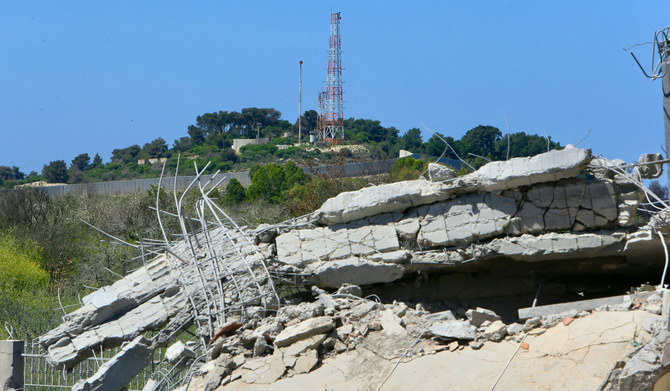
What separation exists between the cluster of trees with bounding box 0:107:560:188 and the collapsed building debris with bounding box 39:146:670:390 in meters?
20.4

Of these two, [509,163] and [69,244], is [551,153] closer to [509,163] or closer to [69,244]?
[509,163]

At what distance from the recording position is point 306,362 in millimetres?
7777

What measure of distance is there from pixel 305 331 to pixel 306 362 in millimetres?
413

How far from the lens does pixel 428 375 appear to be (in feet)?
23.4

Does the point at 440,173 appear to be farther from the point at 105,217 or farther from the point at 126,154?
the point at 126,154

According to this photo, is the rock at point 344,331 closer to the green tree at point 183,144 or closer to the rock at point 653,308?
the rock at point 653,308

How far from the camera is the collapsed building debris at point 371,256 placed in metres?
8.46

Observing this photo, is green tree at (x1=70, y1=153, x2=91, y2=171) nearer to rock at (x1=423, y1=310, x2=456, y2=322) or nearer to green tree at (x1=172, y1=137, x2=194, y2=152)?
green tree at (x1=172, y1=137, x2=194, y2=152)

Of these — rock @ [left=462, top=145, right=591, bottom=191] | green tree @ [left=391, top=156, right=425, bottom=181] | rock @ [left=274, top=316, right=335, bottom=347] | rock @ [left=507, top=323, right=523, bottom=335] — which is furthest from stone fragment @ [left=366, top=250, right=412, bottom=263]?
green tree @ [left=391, top=156, right=425, bottom=181]

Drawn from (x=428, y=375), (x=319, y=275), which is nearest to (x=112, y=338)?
(x=319, y=275)

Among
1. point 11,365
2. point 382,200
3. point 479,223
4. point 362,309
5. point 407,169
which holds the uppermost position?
point 407,169

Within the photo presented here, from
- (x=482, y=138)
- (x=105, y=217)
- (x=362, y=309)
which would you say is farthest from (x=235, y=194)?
(x=362, y=309)

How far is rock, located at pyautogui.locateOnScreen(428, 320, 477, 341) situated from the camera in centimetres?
750

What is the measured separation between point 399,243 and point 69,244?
1479cm
